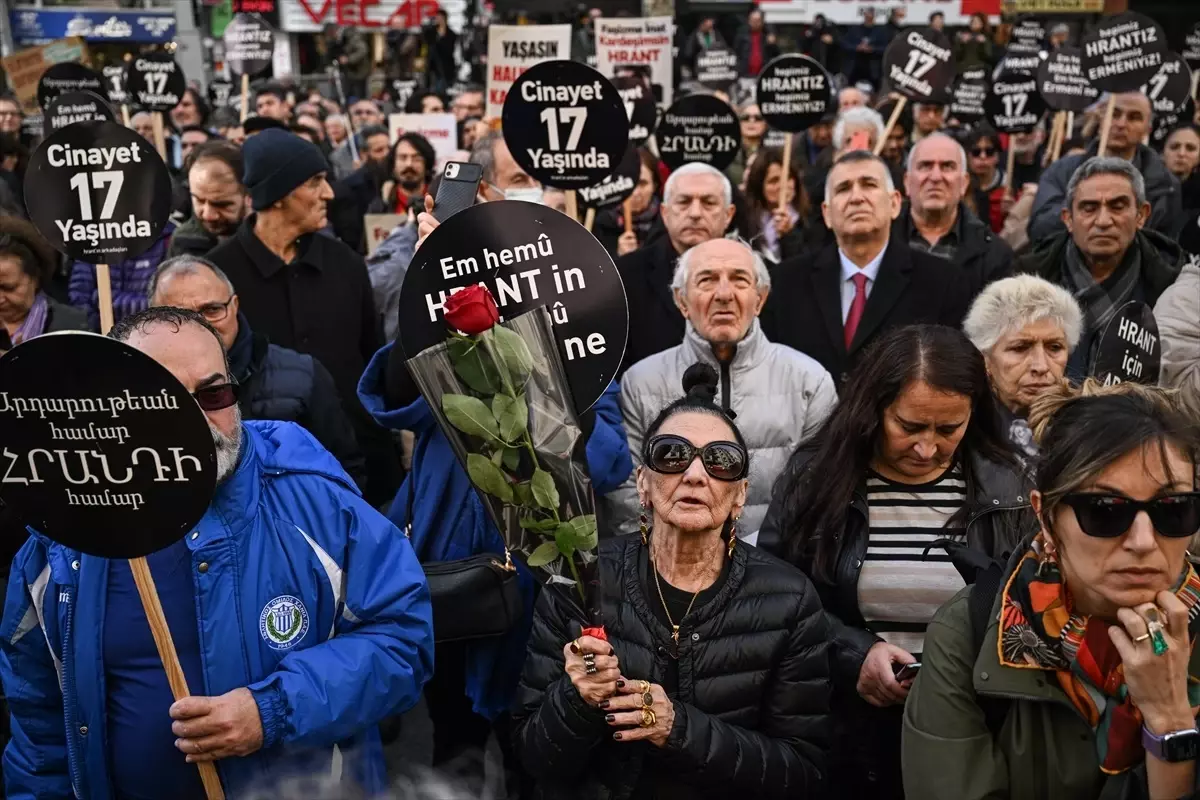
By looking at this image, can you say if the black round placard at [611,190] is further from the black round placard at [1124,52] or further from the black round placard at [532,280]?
the black round placard at [532,280]

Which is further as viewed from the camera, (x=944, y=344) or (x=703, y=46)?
(x=703, y=46)

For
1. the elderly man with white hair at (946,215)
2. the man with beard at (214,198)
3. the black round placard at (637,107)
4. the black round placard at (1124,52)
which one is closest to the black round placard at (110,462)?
the man with beard at (214,198)

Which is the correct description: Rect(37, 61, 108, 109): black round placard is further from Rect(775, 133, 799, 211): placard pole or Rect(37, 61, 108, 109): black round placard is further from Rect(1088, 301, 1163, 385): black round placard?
Rect(1088, 301, 1163, 385): black round placard

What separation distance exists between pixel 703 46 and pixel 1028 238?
1691cm

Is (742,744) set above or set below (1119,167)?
below

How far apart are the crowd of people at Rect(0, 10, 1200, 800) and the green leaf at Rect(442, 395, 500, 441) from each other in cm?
53

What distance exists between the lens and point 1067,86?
32.2ft

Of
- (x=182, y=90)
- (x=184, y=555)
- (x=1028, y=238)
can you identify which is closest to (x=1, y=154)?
(x=182, y=90)

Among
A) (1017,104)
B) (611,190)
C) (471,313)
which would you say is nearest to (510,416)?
(471,313)

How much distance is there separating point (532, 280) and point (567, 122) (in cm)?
224

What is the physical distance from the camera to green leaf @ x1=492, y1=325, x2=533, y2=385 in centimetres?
231

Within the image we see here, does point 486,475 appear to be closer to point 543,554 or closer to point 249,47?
point 543,554

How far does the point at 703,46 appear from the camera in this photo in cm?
2386

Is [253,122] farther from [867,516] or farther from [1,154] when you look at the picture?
[867,516]
